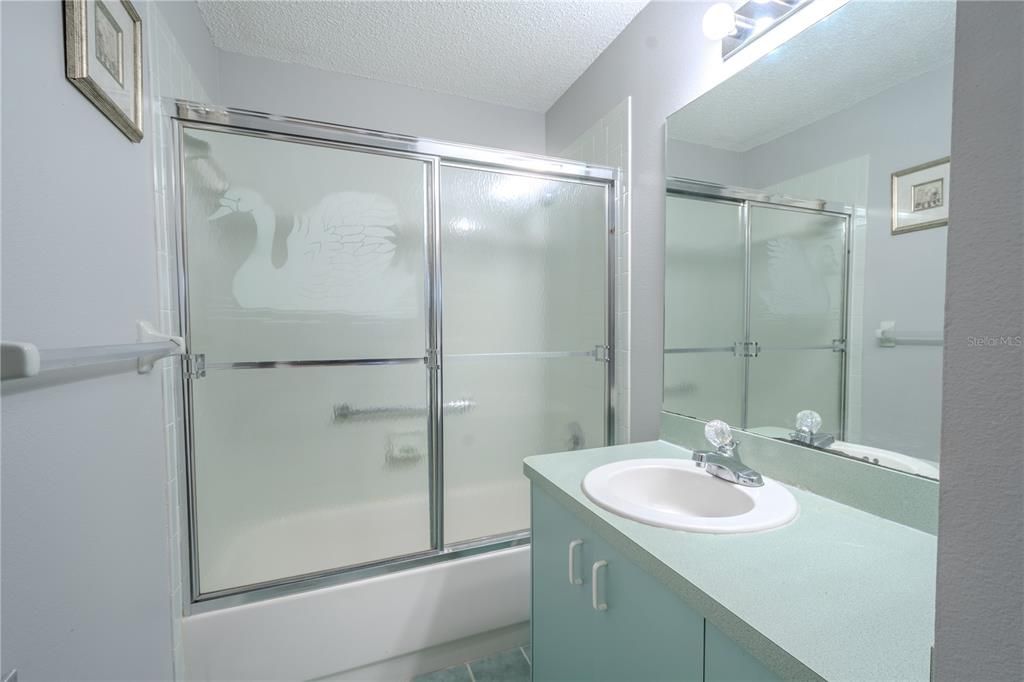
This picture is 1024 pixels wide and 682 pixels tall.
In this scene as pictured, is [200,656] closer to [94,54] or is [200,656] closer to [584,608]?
[584,608]

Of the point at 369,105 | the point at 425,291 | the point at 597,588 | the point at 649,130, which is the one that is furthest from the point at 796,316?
the point at 369,105

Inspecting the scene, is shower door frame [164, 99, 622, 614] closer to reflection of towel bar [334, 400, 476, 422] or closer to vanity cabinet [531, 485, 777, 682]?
reflection of towel bar [334, 400, 476, 422]

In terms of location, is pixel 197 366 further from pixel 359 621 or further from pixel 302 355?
pixel 359 621

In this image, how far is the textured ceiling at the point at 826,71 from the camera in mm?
835

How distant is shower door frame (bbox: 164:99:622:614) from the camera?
1312mm

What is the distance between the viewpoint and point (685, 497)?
3.85ft

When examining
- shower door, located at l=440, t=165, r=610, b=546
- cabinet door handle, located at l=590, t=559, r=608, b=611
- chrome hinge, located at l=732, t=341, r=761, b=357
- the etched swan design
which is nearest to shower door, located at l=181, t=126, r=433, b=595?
the etched swan design

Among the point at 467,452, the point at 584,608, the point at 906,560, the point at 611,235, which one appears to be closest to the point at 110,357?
the point at 584,608

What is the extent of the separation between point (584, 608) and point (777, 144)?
1263 mm

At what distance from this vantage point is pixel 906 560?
0.72m

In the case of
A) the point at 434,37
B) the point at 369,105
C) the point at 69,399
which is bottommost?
the point at 69,399

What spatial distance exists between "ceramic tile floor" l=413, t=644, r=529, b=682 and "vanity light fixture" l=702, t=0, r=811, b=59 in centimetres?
215

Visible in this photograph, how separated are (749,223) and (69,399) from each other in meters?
1.60

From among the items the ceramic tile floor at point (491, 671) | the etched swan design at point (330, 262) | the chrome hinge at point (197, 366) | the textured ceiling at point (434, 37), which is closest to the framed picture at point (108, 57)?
the etched swan design at point (330, 262)
